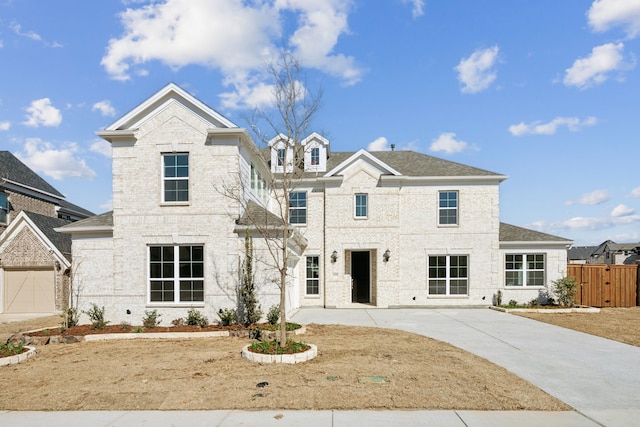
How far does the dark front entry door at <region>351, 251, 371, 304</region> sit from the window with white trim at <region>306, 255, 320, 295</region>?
135 inches

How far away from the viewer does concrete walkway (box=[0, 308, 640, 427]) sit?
18.7ft

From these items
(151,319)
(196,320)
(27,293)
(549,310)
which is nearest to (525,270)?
(549,310)

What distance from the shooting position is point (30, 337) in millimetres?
11656

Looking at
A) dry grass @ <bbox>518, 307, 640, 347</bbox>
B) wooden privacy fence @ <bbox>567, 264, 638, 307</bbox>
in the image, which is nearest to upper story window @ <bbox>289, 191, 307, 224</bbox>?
dry grass @ <bbox>518, 307, 640, 347</bbox>

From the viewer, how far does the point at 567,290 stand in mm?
18656

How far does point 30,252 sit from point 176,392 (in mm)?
17785

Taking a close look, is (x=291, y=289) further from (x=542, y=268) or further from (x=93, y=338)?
(x=542, y=268)

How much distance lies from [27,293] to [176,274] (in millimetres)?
11656

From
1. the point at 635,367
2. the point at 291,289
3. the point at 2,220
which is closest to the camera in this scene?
the point at 635,367

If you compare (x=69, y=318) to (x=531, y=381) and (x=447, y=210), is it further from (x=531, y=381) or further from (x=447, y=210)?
(x=447, y=210)

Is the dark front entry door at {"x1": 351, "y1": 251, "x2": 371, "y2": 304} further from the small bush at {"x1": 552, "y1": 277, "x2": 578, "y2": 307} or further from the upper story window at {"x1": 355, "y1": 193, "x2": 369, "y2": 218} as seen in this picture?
the small bush at {"x1": 552, "y1": 277, "x2": 578, "y2": 307}

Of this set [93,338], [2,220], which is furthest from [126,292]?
[2,220]

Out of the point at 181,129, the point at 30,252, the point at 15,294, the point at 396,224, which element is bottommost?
the point at 15,294

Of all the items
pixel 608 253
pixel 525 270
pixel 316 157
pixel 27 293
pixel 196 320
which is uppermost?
pixel 316 157
